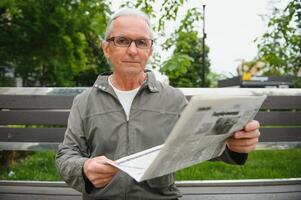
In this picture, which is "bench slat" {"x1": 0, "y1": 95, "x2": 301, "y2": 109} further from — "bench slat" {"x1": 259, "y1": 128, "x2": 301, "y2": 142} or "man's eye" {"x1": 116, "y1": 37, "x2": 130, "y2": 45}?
"man's eye" {"x1": 116, "y1": 37, "x2": 130, "y2": 45}

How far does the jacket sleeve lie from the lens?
1.68 meters

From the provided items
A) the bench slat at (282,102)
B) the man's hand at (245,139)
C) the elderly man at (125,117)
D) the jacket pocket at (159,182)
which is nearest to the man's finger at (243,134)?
the man's hand at (245,139)

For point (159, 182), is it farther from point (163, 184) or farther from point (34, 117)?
point (34, 117)

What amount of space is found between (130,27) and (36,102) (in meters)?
1.78

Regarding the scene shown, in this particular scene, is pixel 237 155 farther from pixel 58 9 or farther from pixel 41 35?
pixel 41 35

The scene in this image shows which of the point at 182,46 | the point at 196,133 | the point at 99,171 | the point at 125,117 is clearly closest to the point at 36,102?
the point at 125,117

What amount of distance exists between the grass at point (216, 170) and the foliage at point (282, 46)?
1213mm

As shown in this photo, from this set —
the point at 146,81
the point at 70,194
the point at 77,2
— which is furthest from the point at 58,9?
the point at 146,81

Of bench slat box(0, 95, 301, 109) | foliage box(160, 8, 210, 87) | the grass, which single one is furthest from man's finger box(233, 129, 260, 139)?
foliage box(160, 8, 210, 87)

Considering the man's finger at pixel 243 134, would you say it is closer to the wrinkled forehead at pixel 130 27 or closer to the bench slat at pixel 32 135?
the wrinkled forehead at pixel 130 27

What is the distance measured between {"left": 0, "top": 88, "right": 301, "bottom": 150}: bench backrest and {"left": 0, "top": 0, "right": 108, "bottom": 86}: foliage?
438 centimetres

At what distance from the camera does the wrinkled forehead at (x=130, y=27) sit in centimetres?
188

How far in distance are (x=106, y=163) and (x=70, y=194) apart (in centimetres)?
170

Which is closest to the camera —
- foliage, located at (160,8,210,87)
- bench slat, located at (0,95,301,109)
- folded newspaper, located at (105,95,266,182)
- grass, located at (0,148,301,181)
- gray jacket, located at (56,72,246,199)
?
folded newspaper, located at (105,95,266,182)
